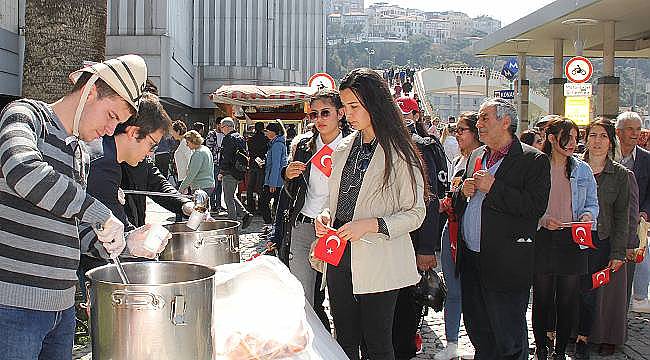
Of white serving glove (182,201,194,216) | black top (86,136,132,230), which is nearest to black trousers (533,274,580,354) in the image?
white serving glove (182,201,194,216)

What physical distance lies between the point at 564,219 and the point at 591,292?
0.90m

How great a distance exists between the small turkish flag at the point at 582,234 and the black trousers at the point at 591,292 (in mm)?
774

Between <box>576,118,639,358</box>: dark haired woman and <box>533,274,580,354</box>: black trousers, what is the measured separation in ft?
1.45

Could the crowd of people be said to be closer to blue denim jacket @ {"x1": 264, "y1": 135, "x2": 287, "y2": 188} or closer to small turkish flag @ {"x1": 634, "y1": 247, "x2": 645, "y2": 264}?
small turkish flag @ {"x1": 634, "y1": 247, "x2": 645, "y2": 264}

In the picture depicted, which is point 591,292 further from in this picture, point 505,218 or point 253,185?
point 253,185

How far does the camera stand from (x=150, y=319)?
9.05ft

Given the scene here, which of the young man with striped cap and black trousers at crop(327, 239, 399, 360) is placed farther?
black trousers at crop(327, 239, 399, 360)

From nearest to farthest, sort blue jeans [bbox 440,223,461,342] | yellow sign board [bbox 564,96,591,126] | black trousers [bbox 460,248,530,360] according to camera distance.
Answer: black trousers [bbox 460,248,530,360], blue jeans [bbox 440,223,461,342], yellow sign board [bbox 564,96,591,126]

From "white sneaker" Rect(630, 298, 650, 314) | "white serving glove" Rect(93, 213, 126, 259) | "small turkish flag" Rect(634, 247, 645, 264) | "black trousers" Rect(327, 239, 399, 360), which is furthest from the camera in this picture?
"white sneaker" Rect(630, 298, 650, 314)

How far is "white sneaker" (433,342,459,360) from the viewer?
5.90m

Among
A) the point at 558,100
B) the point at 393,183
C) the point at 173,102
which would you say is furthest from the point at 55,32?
the point at 173,102

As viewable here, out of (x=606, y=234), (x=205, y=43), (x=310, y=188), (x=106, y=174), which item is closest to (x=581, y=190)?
(x=606, y=234)

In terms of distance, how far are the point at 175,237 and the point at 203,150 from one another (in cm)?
801

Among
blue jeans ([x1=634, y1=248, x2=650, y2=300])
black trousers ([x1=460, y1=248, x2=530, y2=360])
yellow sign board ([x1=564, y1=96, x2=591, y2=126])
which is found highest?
yellow sign board ([x1=564, y1=96, x2=591, y2=126])
